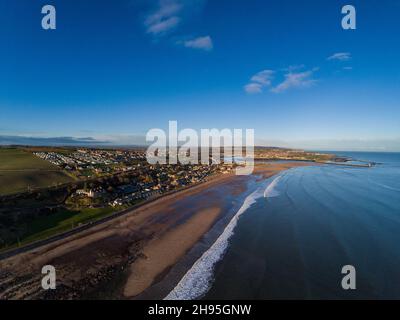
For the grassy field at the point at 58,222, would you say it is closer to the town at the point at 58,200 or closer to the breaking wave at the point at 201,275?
the town at the point at 58,200

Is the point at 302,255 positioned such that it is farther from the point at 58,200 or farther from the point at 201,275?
the point at 58,200

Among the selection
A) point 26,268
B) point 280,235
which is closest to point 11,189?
point 26,268

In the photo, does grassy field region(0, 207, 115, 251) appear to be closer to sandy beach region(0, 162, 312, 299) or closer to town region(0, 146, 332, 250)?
town region(0, 146, 332, 250)

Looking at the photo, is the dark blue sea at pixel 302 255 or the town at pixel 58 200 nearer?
the dark blue sea at pixel 302 255

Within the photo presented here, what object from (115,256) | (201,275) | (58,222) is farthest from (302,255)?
(58,222)

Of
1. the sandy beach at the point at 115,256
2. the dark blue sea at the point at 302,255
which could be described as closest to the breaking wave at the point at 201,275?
the dark blue sea at the point at 302,255

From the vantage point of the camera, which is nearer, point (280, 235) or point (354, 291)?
point (354, 291)
